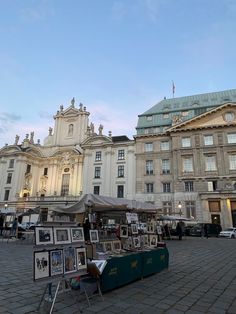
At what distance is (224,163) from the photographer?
38625mm

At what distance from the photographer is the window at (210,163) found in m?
39.3

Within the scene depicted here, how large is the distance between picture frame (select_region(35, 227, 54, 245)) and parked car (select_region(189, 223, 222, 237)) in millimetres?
30891

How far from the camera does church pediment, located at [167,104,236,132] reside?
40.2 m

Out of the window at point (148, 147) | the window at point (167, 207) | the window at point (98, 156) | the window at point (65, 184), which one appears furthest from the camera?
the window at point (65, 184)

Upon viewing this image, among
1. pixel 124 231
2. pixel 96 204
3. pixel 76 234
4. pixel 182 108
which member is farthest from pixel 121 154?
pixel 76 234

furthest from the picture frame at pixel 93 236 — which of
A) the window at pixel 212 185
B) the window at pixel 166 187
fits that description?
the window at pixel 166 187

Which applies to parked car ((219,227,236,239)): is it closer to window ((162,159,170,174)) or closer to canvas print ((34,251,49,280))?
window ((162,159,170,174))

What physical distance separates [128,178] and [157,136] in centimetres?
883

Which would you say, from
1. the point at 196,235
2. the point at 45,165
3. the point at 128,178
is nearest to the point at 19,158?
the point at 45,165

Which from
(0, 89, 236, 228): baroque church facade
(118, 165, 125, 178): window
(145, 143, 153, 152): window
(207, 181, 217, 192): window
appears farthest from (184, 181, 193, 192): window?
(118, 165, 125, 178): window

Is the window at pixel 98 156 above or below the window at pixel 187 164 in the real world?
above

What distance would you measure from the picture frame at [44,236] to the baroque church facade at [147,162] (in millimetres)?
32439

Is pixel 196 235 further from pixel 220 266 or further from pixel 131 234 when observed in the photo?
pixel 131 234

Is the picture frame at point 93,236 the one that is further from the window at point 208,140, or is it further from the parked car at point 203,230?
the window at point 208,140
